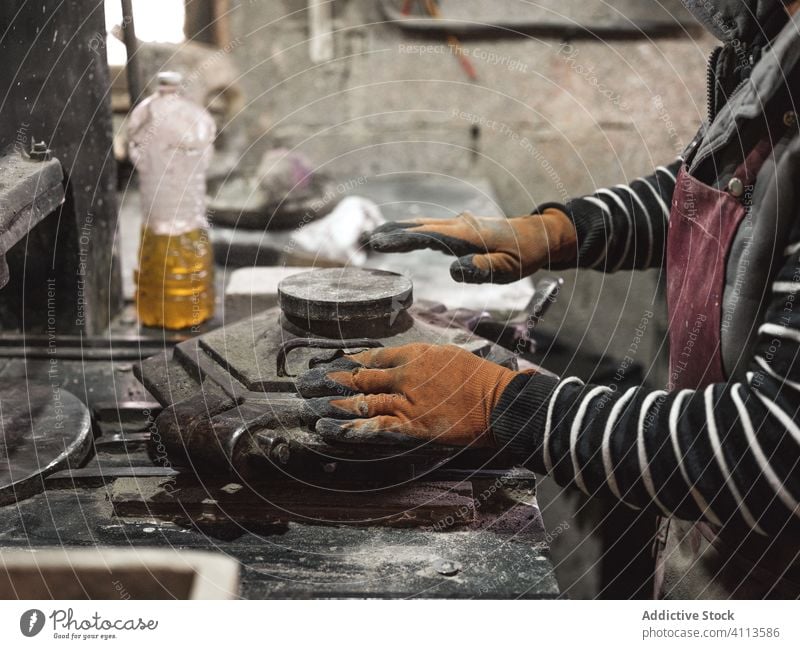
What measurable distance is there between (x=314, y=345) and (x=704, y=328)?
0.44 meters

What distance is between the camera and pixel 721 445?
0.74m

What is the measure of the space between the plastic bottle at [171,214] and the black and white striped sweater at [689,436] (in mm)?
831

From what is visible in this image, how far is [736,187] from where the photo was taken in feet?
2.82

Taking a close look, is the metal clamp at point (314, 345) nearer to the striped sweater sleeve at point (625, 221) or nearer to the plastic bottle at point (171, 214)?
the striped sweater sleeve at point (625, 221)

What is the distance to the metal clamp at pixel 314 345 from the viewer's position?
96cm

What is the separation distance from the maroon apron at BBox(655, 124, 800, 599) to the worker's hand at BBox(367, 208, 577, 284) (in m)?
0.20

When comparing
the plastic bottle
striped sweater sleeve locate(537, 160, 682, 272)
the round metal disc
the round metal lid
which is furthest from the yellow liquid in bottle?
striped sweater sleeve locate(537, 160, 682, 272)

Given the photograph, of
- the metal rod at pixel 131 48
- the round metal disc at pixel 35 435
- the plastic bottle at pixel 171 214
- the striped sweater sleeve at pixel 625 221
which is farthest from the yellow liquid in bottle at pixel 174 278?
the striped sweater sleeve at pixel 625 221

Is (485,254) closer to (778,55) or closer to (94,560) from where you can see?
(778,55)

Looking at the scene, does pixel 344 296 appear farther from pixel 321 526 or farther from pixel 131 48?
pixel 131 48

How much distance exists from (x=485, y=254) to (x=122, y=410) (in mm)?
541
